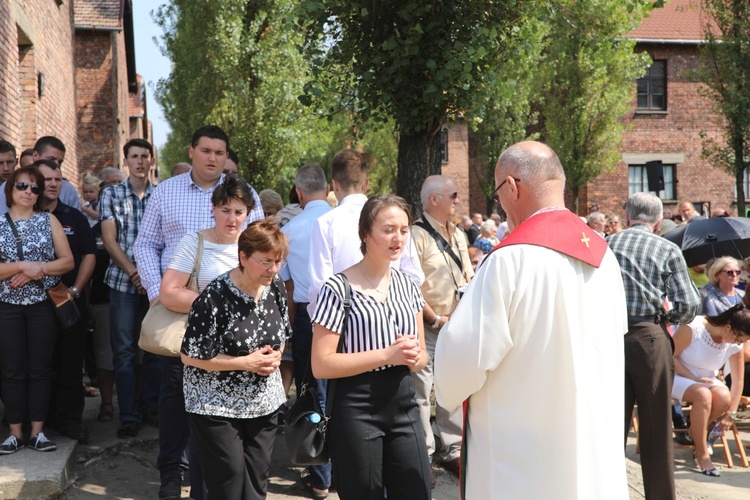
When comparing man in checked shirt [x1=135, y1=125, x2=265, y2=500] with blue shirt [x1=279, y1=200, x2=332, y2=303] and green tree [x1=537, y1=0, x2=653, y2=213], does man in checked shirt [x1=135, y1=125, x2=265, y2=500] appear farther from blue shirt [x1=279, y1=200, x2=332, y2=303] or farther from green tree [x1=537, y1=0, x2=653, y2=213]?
green tree [x1=537, y1=0, x2=653, y2=213]

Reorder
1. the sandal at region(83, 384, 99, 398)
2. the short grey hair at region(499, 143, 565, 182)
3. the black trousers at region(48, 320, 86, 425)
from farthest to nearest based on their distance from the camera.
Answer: the sandal at region(83, 384, 99, 398) < the black trousers at region(48, 320, 86, 425) < the short grey hair at region(499, 143, 565, 182)

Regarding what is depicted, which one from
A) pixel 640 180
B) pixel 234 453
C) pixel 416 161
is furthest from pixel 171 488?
pixel 640 180

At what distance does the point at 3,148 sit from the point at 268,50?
12.9 m

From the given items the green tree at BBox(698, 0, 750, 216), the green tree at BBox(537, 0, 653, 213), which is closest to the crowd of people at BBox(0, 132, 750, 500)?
the green tree at BBox(698, 0, 750, 216)

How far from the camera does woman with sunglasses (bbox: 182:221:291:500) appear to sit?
4.11 meters

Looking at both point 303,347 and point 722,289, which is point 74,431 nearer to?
point 303,347

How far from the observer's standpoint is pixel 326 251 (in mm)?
5320

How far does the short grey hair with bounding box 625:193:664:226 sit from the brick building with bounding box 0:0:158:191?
23.0 feet

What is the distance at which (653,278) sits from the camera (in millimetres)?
5758

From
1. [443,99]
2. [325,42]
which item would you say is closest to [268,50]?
[325,42]

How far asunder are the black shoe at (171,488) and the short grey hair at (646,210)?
3773mm

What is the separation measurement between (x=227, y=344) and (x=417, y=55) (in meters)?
4.27

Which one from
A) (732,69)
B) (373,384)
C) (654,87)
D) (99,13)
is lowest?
(373,384)

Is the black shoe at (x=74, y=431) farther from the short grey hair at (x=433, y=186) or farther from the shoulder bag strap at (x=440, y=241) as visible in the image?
the short grey hair at (x=433, y=186)
